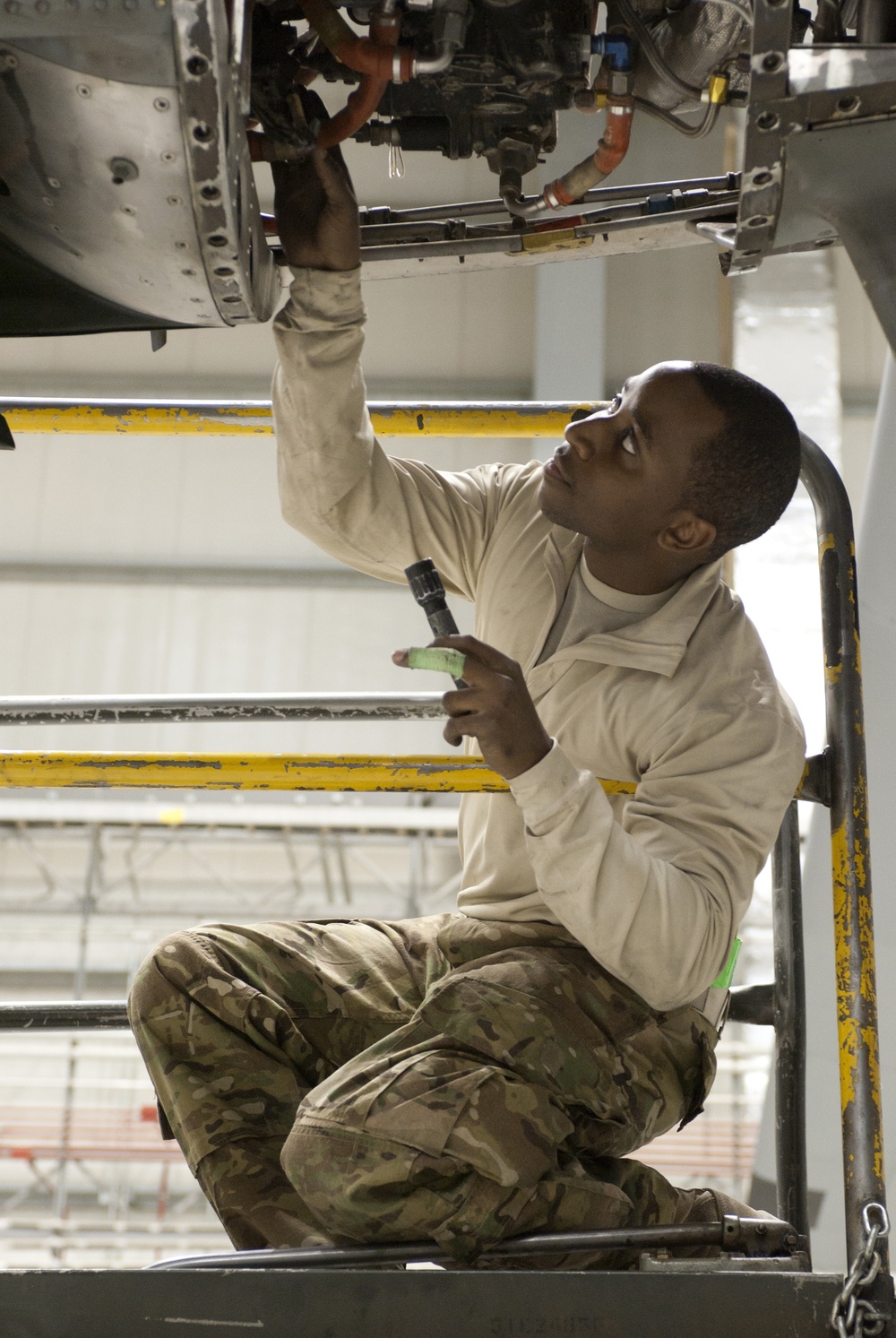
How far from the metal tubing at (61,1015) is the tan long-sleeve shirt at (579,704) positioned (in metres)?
0.63

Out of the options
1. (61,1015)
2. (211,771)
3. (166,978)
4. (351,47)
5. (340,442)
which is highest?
(351,47)

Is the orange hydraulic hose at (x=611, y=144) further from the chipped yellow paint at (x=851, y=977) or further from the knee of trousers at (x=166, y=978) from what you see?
the knee of trousers at (x=166, y=978)

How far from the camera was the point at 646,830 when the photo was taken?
1.80 metres

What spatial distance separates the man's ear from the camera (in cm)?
211

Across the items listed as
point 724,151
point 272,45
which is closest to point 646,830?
point 272,45

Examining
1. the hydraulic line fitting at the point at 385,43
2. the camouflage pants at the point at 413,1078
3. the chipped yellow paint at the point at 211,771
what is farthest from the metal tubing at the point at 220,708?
the hydraulic line fitting at the point at 385,43

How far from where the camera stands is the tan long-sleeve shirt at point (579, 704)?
5.49 feet

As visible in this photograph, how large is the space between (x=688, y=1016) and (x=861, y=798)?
398mm

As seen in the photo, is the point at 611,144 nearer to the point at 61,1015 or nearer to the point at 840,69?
the point at 840,69

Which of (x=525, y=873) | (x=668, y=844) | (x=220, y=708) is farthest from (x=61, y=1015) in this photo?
(x=668, y=844)

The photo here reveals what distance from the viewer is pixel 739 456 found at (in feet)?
6.93

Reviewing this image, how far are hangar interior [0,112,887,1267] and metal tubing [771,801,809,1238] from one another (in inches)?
339

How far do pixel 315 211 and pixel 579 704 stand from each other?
804mm

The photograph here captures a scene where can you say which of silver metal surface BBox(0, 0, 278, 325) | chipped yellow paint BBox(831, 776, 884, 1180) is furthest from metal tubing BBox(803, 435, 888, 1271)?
silver metal surface BBox(0, 0, 278, 325)
